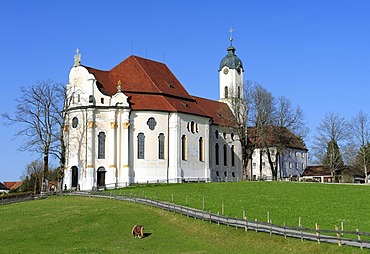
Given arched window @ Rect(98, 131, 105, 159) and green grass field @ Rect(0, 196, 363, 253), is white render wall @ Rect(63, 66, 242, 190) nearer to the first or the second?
arched window @ Rect(98, 131, 105, 159)

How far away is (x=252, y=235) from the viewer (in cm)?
3303

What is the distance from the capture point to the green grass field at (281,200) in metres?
38.7

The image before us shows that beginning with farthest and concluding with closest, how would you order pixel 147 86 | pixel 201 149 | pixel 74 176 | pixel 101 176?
pixel 201 149, pixel 147 86, pixel 74 176, pixel 101 176

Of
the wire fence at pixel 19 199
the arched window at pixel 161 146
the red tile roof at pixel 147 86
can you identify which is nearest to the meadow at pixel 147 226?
the wire fence at pixel 19 199

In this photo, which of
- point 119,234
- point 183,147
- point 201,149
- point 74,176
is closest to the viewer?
point 119,234

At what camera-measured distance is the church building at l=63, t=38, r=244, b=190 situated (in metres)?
66.4

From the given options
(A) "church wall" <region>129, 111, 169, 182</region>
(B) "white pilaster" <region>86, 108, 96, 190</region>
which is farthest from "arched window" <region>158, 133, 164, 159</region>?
(B) "white pilaster" <region>86, 108, 96, 190</region>

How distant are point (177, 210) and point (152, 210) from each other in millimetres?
2974

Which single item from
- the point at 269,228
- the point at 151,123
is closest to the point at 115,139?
the point at 151,123

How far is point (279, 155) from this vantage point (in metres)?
92.8

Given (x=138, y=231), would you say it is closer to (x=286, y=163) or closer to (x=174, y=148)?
(x=174, y=148)

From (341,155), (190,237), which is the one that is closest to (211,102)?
(341,155)

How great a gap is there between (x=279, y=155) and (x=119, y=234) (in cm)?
5876

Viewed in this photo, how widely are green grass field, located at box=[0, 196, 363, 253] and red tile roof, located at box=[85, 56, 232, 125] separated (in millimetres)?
22617
